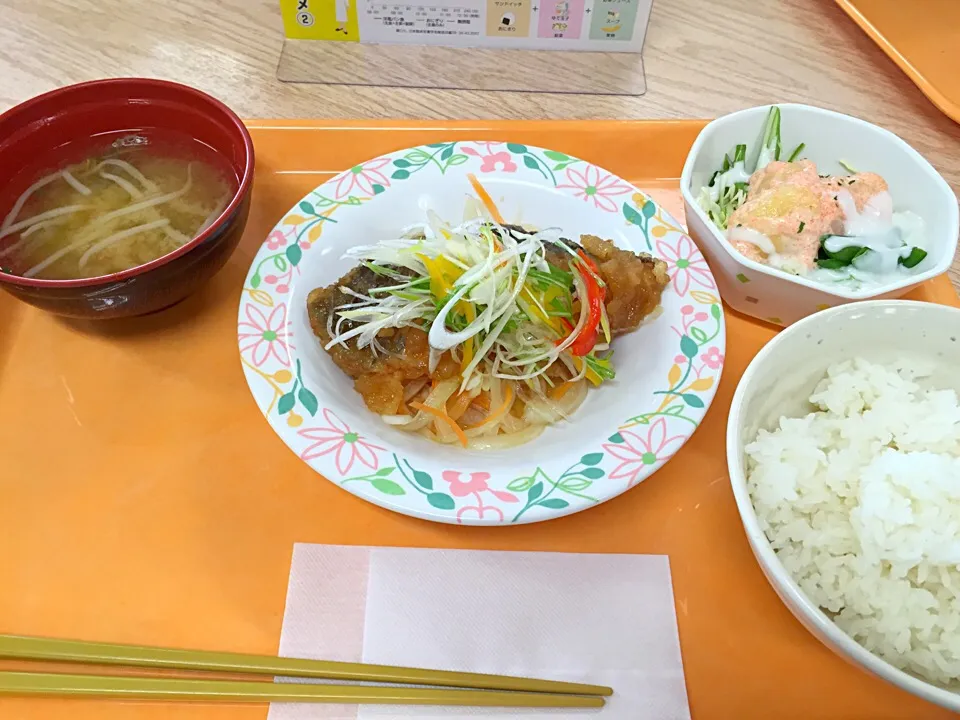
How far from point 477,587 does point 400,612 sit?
0.46 feet

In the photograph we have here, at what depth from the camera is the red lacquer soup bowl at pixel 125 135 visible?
1.27 metres

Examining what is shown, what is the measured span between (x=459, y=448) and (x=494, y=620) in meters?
0.34

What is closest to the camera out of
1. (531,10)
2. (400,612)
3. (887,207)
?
(400,612)

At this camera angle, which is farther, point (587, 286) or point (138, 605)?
point (587, 286)

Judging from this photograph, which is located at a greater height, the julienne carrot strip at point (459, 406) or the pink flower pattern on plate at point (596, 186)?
the pink flower pattern on plate at point (596, 186)

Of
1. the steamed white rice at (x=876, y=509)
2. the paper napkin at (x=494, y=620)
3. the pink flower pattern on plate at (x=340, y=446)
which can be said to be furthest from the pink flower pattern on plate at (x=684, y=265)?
the pink flower pattern on plate at (x=340, y=446)


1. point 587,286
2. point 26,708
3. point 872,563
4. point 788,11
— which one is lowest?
point 26,708

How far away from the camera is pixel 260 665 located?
108 centimetres

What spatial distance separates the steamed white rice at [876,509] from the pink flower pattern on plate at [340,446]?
670 mm

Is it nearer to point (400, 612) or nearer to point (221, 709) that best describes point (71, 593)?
point (221, 709)

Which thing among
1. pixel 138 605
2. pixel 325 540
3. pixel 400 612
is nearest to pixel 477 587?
pixel 400 612

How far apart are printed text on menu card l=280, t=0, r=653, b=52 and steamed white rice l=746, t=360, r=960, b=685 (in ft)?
4.11

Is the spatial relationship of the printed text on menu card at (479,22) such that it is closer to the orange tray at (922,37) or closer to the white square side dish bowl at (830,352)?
the orange tray at (922,37)

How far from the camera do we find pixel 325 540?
4.10ft
